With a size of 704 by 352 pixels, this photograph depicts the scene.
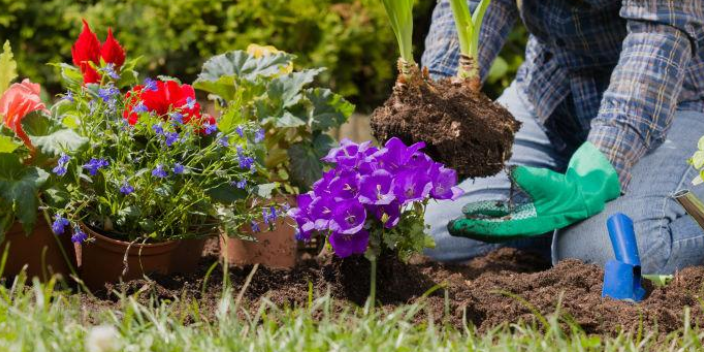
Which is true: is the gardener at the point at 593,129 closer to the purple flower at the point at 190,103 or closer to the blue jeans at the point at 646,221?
the blue jeans at the point at 646,221

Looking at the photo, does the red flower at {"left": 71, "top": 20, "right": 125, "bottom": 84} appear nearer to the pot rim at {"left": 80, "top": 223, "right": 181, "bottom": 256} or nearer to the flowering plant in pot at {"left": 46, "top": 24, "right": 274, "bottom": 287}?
the flowering plant in pot at {"left": 46, "top": 24, "right": 274, "bottom": 287}

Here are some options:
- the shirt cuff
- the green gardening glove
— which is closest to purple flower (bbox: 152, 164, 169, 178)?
the green gardening glove

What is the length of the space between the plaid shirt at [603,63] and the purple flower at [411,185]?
2.39ft

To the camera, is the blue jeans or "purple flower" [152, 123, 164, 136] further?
the blue jeans

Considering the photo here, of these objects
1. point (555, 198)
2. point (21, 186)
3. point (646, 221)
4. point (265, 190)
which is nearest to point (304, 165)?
point (265, 190)

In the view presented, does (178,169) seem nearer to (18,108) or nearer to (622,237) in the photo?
(18,108)

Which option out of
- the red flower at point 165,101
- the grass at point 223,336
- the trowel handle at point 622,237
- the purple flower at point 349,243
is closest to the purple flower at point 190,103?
the red flower at point 165,101

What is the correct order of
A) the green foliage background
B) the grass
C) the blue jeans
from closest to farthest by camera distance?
the grass, the blue jeans, the green foliage background

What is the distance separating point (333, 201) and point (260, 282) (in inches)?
13.9

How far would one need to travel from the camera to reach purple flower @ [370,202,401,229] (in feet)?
6.41

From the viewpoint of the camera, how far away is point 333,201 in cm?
194

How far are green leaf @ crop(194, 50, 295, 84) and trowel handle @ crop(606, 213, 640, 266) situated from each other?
2.96 feet

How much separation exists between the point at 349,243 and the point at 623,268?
0.62 m

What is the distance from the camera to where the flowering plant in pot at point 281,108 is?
2.43 metres
